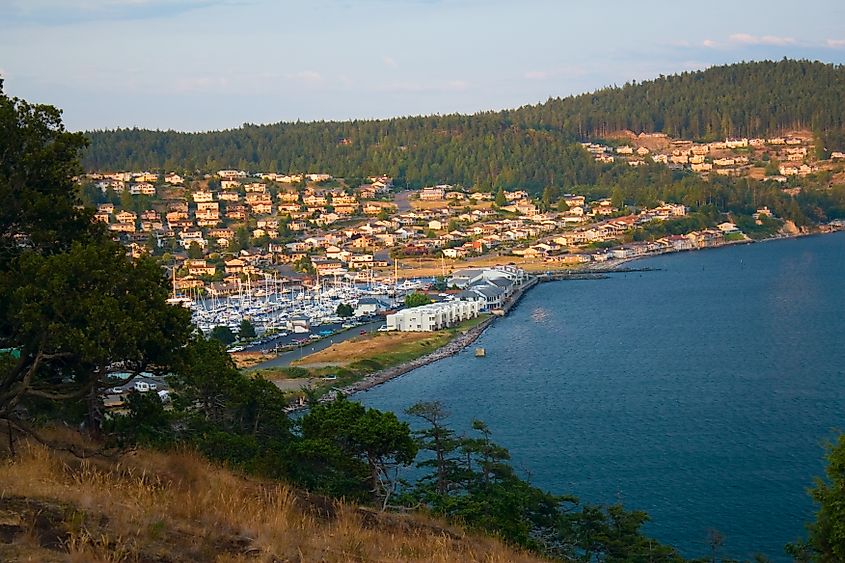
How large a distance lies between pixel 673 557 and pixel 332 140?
211ft

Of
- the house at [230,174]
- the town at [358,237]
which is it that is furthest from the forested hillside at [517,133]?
the town at [358,237]

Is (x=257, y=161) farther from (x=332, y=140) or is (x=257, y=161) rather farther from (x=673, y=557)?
(x=673, y=557)

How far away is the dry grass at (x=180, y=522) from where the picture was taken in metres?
2.52

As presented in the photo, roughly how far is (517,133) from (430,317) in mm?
45549

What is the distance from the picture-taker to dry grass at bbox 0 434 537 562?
2.52 meters

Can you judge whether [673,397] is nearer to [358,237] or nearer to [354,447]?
[354,447]

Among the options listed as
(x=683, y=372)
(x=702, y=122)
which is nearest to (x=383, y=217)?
(x=683, y=372)

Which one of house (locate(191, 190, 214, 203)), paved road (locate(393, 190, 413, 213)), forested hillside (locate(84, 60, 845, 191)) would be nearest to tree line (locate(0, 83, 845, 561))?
house (locate(191, 190, 214, 203))

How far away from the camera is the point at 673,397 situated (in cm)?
1677

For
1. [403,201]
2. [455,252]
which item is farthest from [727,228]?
[403,201]

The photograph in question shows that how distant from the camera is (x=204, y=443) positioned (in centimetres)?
625

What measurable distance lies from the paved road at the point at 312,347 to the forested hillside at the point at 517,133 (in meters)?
35.4

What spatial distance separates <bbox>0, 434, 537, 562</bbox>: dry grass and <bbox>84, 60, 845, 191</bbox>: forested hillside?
186 feet

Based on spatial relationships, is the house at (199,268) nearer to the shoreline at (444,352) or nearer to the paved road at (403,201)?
the shoreline at (444,352)
